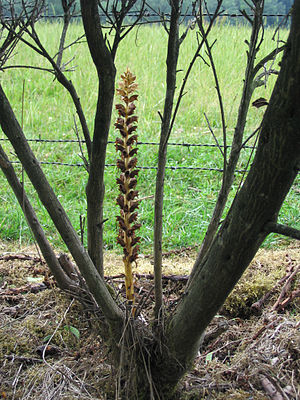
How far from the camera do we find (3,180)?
3730mm

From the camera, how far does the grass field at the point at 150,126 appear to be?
3078 millimetres

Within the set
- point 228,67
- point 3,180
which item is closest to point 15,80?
point 3,180

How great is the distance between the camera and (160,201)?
129 centimetres

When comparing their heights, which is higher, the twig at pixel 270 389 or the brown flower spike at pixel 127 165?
the brown flower spike at pixel 127 165

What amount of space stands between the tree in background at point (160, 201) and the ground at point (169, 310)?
115 mm

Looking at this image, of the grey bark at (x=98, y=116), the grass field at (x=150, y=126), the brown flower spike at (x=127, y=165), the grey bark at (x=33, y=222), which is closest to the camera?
the grey bark at (x=98, y=116)

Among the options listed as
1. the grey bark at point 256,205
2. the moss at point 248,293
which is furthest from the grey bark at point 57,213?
the moss at point 248,293

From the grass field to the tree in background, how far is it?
1.36m

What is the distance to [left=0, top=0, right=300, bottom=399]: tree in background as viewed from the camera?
84cm

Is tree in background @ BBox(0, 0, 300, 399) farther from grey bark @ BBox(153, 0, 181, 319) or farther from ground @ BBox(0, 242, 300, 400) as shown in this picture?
ground @ BBox(0, 242, 300, 400)

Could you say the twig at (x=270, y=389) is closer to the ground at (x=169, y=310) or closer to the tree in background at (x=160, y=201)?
the ground at (x=169, y=310)

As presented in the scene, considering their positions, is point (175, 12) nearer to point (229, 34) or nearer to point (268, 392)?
point (268, 392)

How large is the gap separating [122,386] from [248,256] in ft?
2.30

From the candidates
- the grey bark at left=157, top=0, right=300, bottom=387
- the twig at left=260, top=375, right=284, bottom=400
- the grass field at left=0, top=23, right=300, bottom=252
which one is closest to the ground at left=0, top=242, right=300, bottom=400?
the twig at left=260, top=375, right=284, bottom=400
